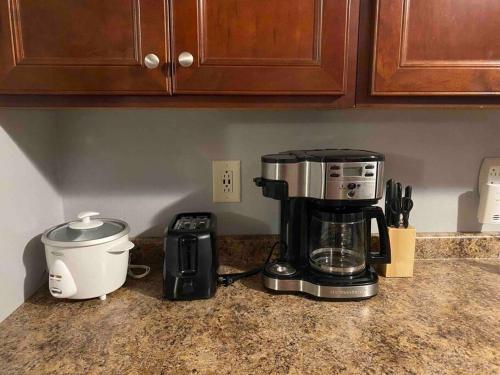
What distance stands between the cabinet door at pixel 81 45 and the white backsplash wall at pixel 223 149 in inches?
12.5

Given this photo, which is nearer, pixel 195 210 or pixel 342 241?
pixel 342 241

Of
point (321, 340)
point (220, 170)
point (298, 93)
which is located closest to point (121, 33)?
point (298, 93)

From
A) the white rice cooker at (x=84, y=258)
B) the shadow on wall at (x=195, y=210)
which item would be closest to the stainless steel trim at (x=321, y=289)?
the shadow on wall at (x=195, y=210)

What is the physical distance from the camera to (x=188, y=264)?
2.65 feet

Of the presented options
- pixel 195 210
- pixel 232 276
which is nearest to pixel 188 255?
pixel 232 276

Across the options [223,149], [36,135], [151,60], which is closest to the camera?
[151,60]

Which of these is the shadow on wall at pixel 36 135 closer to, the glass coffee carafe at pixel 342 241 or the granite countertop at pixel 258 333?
the granite countertop at pixel 258 333

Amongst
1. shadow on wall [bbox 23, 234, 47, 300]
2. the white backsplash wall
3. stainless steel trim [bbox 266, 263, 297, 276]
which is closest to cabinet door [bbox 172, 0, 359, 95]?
the white backsplash wall

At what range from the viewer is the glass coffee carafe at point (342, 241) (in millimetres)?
841

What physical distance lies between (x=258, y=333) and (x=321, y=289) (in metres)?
0.19

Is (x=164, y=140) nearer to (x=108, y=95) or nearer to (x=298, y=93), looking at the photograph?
(x=108, y=95)

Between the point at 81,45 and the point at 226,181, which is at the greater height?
the point at 81,45

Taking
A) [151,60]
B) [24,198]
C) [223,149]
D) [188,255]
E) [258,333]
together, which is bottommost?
[258,333]

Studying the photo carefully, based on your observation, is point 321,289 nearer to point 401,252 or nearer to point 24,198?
point 401,252
